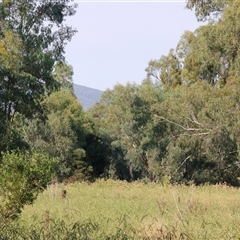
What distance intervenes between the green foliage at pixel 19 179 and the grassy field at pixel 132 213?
0.42m

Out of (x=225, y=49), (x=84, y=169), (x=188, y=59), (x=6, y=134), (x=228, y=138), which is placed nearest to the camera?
(x=6, y=134)

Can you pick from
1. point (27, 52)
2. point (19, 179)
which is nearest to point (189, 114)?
point (27, 52)

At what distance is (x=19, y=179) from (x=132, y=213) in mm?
4822

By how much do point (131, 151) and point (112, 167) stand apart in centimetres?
504

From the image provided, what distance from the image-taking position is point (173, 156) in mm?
33750

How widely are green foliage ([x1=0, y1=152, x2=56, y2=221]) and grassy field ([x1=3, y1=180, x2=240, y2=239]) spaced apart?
1.38 ft

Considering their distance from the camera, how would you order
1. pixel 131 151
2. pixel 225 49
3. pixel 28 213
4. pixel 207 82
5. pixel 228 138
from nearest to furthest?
pixel 28 213
pixel 225 49
pixel 228 138
pixel 207 82
pixel 131 151

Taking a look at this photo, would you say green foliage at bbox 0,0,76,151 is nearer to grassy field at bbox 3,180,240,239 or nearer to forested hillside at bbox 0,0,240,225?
forested hillside at bbox 0,0,240,225

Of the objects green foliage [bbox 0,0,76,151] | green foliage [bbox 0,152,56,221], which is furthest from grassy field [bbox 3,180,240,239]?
green foliage [bbox 0,0,76,151]

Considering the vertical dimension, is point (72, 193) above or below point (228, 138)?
below

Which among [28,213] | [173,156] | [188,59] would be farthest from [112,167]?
Result: [28,213]

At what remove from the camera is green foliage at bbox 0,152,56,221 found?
31.1 ft

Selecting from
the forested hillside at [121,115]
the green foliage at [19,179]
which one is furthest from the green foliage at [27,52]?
the green foliage at [19,179]

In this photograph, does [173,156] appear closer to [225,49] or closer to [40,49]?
[225,49]
